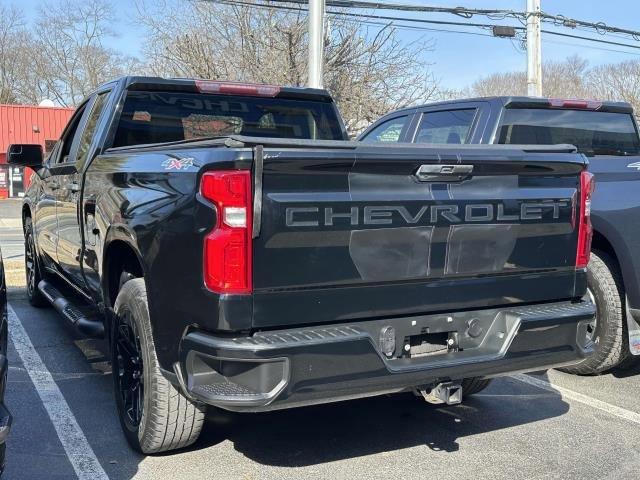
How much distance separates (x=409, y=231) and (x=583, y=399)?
8.20 feet

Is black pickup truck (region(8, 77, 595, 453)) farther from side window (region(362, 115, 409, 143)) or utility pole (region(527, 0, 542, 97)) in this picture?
utility pole (region(527, 0, 542, 97))

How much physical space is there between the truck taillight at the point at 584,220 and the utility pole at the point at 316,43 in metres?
8.28

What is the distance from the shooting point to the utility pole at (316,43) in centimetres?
1179

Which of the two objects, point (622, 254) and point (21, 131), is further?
point (21, 131)

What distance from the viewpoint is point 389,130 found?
6.80m

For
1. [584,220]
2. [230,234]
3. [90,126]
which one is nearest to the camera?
[230,234]

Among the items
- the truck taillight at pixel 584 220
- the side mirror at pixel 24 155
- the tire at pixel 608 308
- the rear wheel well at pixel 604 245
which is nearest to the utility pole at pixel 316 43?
the side mirror at pixel 24 155

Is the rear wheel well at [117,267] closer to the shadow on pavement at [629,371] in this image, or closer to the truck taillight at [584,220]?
the truck taillight at [584,220]

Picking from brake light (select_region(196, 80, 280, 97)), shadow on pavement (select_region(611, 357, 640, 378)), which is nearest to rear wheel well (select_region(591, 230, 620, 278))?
shadow on pavement (select_region(611, 357, 640, 378))

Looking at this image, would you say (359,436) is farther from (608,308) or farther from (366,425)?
(608,308)

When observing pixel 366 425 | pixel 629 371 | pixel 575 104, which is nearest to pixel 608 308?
pixel 629 371

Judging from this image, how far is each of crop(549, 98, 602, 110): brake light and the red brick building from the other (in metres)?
28.3

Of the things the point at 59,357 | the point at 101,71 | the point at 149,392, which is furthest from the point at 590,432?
the point at 101,71

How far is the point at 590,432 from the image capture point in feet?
14.4
